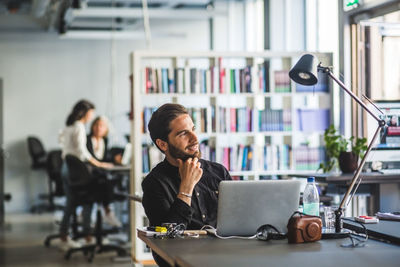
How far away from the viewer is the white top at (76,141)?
7.93 m

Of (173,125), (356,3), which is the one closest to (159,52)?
(356,3)

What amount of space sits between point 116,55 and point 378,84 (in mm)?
7174

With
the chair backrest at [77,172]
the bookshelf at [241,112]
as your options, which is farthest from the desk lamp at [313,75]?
the chair backrest at [77,172]

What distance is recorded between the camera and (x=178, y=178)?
312cm

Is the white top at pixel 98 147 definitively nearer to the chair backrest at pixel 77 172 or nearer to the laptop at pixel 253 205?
the chair backrest at pixel 77 172

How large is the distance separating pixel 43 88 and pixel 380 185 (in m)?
8.56

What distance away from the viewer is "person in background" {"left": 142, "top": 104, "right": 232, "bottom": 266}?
9.78 ft

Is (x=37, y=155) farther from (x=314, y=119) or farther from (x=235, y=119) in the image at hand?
(x=314, y=119)

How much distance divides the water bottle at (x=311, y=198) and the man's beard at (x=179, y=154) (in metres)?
0.51

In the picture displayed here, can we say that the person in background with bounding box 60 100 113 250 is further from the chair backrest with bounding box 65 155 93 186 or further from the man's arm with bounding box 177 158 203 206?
the man's arm with bounding box 177 158 203 206

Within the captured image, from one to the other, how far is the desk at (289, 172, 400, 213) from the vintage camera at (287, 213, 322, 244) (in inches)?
115

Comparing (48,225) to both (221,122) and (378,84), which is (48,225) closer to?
(221,122)

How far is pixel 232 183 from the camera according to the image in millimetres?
2734

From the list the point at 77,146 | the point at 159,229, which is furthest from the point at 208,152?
the point at 159,229
